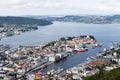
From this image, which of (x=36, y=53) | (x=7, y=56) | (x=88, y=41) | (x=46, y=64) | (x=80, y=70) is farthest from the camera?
(x=88, y=41)

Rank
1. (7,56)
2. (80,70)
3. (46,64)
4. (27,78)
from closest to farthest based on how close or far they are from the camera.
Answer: (27,78)
(80,70)
(46,64)
(7,56)

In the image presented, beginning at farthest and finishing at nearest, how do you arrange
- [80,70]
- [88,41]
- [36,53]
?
[88,41] < [36,53] < [80,70]

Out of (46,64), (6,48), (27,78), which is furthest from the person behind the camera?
(6,48)

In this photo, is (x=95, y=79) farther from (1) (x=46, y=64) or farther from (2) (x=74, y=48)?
(2) (x=74, y=48)

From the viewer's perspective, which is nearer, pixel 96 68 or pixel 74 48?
pixel 96 68

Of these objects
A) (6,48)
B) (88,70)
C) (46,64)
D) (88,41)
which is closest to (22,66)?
(46,64)

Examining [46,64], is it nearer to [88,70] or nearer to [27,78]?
[88,70]

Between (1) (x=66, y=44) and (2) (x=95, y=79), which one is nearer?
(2) (x=95, y=79)

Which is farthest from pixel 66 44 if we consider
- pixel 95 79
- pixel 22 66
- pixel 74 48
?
pixel 95 79

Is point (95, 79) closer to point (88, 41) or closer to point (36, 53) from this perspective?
point (36, 53)
